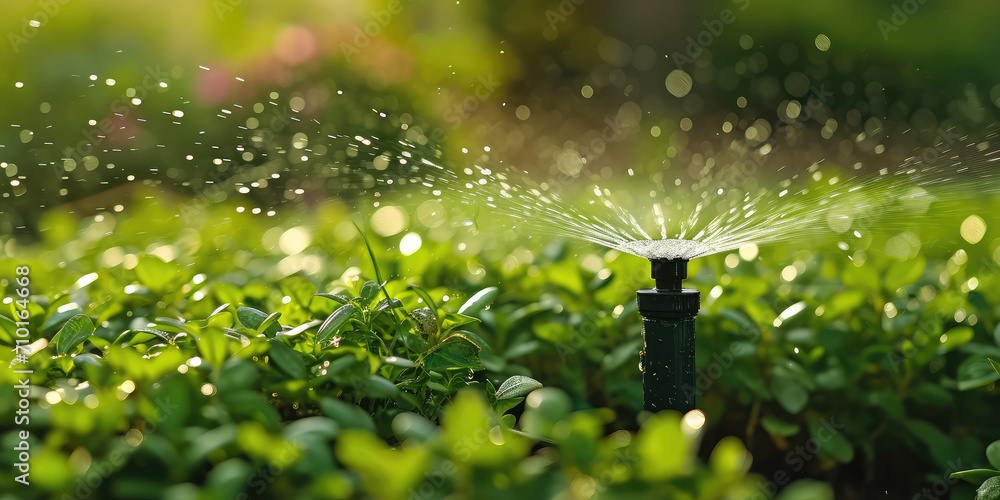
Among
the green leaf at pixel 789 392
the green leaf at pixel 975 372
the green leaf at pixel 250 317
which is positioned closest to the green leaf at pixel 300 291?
the green leaf at pixel 250 317

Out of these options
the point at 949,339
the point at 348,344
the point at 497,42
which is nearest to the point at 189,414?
the point at 348,344

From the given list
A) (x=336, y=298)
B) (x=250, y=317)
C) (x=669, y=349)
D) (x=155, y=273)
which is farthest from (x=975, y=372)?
(x=155, y=273)

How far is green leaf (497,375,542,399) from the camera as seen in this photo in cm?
99

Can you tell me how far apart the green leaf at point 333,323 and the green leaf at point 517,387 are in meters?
0.24

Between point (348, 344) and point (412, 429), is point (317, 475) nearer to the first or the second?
point (412, 429)

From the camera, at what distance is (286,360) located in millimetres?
893

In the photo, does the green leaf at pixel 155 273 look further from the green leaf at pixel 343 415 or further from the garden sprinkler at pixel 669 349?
the garden sprinkler at pixel 669 349
